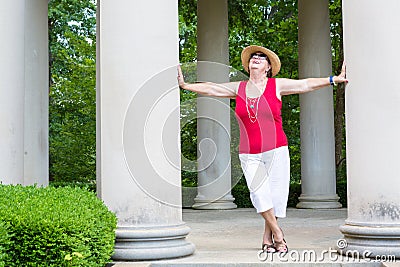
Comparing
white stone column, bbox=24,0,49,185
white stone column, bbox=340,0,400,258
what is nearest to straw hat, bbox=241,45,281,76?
white stone column, bbox=340,0,400,258

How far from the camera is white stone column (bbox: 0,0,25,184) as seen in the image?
18422mm

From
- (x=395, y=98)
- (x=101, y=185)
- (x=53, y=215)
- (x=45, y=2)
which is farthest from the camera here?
(x=45, y=2)

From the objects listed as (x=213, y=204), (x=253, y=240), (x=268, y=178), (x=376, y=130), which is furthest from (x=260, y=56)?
(x=213, y=204)

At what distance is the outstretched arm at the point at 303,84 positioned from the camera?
1582 centimetres

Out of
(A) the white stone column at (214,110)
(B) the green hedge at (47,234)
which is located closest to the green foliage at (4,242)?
(B) the green hedge at (47,234)

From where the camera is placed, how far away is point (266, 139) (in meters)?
15.9

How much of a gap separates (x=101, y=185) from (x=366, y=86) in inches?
285

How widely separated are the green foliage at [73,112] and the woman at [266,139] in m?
39.4

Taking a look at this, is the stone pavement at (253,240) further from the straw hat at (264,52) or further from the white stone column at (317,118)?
the straw hat at (264,52)

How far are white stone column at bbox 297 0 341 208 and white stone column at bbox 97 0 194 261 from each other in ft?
68.1

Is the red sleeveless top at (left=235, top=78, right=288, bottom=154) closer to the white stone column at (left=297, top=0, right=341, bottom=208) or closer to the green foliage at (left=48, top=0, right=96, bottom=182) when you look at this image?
the white stone column at (left=297, top=0, right=341, bottom=208)

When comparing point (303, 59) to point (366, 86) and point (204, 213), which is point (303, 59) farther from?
point (366, 86)

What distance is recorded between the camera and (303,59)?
3688 centimetres

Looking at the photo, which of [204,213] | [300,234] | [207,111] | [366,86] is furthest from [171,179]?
[207,111]
